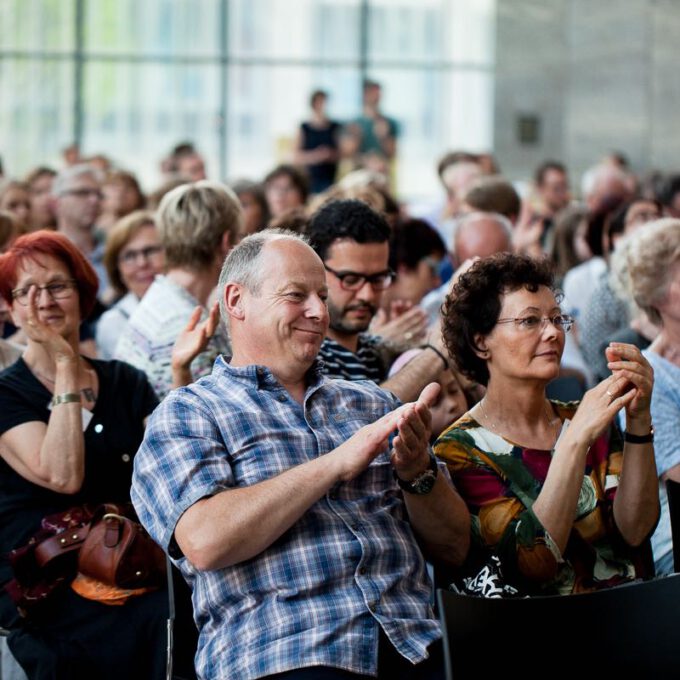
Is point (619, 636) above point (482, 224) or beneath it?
beneath

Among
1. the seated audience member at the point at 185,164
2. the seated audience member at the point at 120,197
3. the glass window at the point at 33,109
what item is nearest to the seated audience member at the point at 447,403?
the seated audience member at the point at 120,197

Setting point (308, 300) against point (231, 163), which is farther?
point (231, 163)

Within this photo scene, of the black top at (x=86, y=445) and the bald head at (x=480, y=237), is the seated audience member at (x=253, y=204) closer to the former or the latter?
the bald head at (x=480, y=237)

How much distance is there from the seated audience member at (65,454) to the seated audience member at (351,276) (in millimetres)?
663

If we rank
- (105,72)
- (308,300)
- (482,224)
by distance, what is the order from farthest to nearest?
(105,72) → (482,224) → (308,300)

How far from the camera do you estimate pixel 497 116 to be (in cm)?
1638

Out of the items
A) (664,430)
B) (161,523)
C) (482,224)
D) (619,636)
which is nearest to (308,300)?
(161,523)

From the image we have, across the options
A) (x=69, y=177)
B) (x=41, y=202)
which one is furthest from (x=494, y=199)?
(x=41, y=202)

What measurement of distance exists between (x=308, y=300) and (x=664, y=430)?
4.52 ft

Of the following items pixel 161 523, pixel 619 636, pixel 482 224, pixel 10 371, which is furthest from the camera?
pixel 482 224

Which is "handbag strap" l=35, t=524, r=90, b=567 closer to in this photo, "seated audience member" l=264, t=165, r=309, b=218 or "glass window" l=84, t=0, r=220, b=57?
"seated audience member" l=264, t=165, r=309, b=218

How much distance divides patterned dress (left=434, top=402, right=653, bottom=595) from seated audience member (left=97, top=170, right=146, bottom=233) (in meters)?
5.59

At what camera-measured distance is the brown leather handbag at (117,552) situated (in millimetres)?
3387

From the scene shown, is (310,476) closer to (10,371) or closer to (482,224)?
(10,371)
